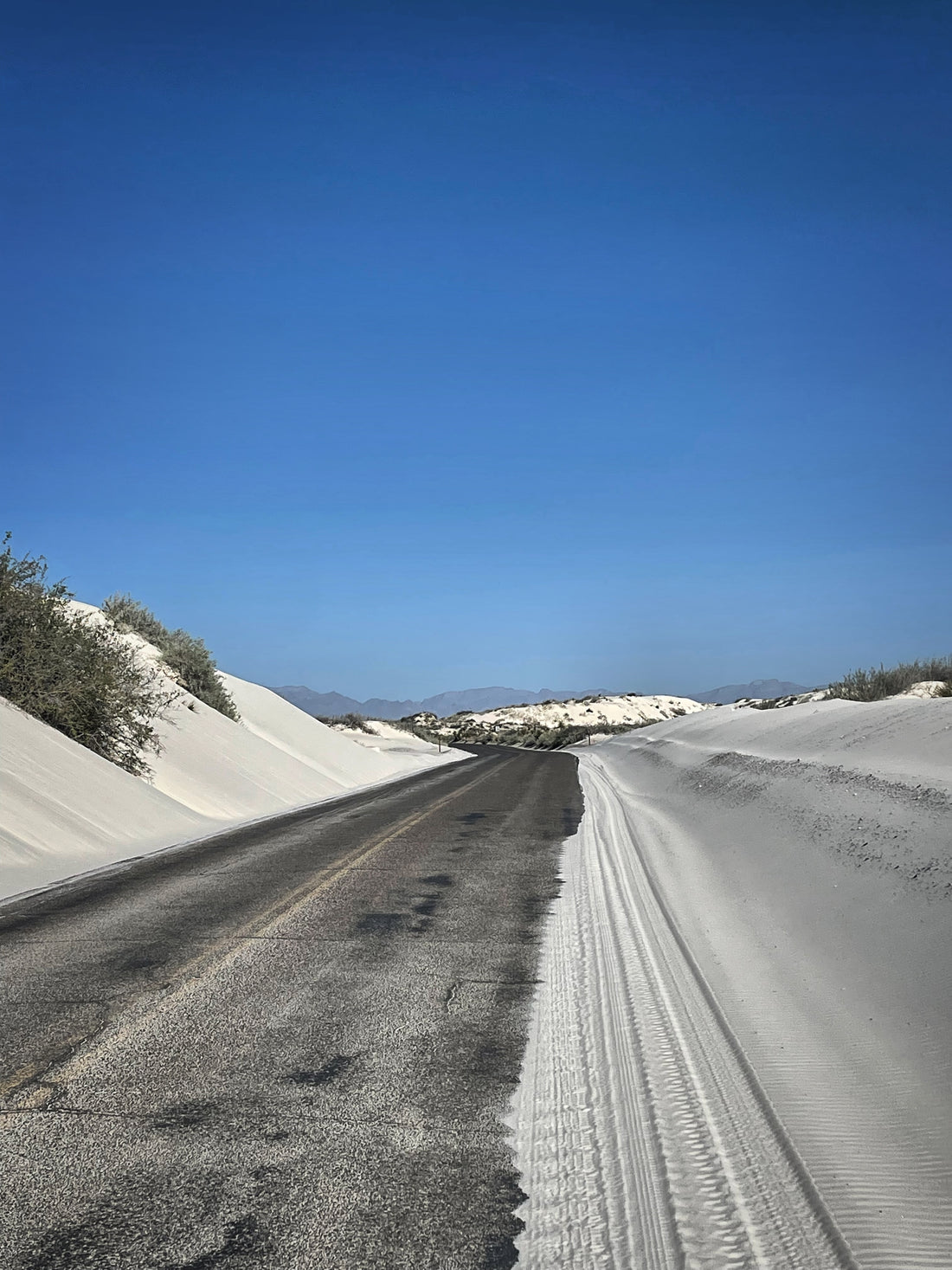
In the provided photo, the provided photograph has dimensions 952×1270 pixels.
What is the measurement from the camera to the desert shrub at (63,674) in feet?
58.6

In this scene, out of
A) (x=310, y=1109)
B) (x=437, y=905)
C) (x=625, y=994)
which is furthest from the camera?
(x=437, y=905)

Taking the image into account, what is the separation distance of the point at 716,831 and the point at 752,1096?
32.8 feet

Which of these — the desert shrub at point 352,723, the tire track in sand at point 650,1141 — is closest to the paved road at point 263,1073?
the tire track in sand at point 650,1141

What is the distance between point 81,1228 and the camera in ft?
11.0

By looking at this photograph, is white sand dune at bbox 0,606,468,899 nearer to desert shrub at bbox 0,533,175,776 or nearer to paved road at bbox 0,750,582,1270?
desert shrub at bbox 0,533,175,776

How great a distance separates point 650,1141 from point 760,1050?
1.46m

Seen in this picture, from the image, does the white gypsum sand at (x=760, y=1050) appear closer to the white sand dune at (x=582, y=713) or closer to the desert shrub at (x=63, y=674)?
the desert shrub at (x=63, y=674)

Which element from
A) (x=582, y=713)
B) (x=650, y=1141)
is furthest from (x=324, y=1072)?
(x=582, y=713)

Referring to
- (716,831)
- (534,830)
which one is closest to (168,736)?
(534,830)

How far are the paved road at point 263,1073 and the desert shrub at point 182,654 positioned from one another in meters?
21.4

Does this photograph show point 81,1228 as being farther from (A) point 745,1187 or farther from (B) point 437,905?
(B) point 437,905

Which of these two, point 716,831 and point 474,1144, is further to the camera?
point 716,831

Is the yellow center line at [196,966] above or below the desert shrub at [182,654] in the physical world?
below

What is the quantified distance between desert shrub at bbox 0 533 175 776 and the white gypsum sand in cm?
1187
